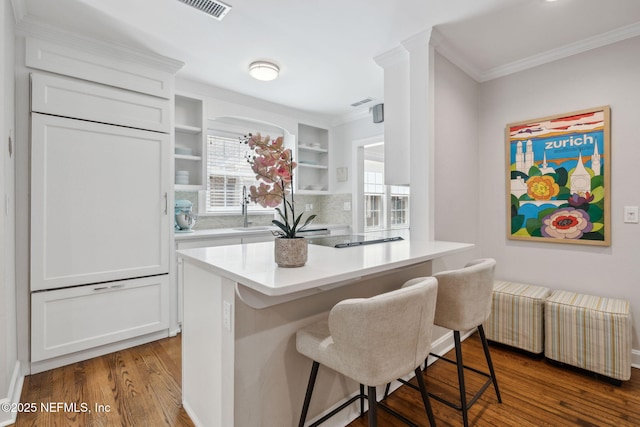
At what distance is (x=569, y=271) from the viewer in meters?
2.54

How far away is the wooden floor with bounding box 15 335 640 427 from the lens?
66.7 inches

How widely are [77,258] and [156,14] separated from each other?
1881 mm

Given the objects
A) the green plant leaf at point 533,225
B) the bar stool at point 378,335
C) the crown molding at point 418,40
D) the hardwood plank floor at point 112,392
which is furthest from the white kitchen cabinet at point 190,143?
the green plant leaf at point 533,225

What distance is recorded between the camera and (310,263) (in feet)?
4.69

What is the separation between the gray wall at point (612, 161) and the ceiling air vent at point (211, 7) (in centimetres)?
247

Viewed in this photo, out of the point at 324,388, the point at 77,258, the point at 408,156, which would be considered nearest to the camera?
the point at 324,388

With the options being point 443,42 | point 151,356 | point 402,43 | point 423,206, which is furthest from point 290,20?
point 151,356

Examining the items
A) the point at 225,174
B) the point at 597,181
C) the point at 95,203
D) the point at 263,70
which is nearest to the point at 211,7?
the point at 263,70

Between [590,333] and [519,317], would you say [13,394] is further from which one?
[590,333]

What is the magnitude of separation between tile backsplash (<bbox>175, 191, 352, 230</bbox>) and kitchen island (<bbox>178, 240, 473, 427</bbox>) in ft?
6.52

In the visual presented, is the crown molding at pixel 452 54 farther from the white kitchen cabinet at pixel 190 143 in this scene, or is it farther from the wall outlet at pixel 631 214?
the white kitchen cabinet at pixel 190 143

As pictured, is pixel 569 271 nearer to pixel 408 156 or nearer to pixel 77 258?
pixel 408 156

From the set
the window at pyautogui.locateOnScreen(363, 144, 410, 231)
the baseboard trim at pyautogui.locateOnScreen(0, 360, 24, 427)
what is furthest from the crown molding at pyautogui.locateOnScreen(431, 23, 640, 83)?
the baseboard trim at pyautogui.locateOnScreen(0, 360, 24, 427)

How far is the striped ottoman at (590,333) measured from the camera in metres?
2.00
